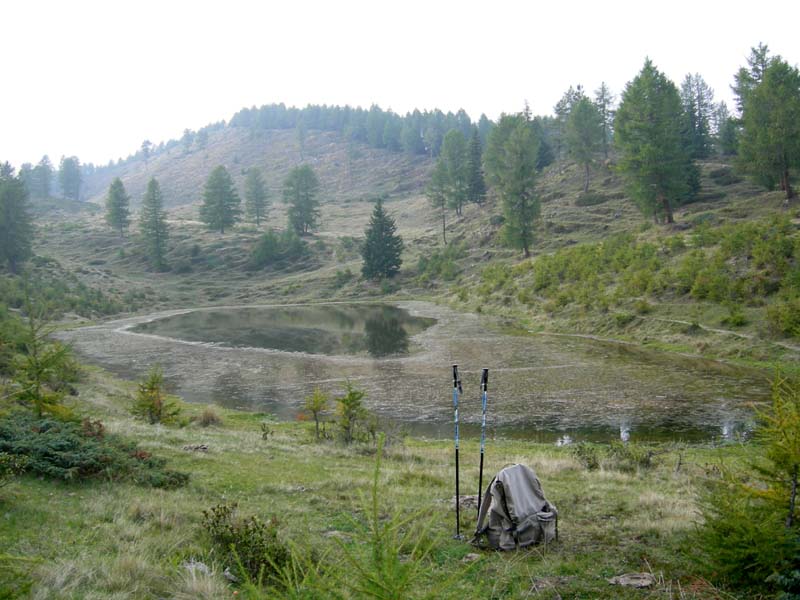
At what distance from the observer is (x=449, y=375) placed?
100 feet

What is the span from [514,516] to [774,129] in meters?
52.4

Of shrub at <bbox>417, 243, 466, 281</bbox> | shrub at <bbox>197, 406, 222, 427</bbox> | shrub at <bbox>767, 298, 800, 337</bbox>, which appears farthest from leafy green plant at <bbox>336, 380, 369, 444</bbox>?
shrub at <bbox>417, 243, 466, 281</bbox>

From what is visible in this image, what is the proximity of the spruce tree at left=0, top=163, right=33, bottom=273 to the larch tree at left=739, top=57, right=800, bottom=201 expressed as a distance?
286 feet

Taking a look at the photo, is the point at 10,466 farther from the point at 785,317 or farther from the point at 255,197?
the point at 255,197

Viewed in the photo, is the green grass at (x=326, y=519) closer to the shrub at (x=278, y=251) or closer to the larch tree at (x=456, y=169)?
the shrub at (x=278, y=251)

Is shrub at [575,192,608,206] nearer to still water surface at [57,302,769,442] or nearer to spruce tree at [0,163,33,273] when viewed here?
still water surface at [57,302,769,442]

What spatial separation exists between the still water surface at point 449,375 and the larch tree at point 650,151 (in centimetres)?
2078

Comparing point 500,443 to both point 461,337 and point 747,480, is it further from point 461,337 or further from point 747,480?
point 461,337

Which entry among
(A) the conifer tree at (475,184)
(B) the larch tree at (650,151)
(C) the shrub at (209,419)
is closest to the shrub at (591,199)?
(B) the larch tree at (650,151)

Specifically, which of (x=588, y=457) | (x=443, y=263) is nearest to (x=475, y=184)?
(x=443, y=263)

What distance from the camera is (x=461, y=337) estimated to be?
42781 mm

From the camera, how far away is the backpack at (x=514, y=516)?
8562 millimetres

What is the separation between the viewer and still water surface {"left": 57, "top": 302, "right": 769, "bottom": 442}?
858 inches

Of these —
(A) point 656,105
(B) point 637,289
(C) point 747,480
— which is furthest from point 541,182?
(C) point 747,480
